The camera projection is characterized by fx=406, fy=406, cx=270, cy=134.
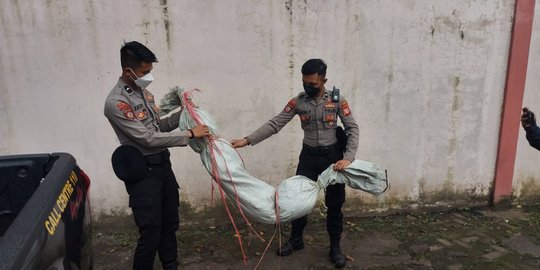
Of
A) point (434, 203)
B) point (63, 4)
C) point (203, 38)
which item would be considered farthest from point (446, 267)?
point (63, 4)

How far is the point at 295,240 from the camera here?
3.78 meters

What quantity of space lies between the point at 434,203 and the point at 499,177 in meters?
0.79

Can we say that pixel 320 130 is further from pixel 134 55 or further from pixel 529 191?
pixel 529 191

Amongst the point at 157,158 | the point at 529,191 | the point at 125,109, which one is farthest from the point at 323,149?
the point at 529,191

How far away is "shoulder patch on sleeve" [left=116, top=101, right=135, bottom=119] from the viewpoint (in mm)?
2604

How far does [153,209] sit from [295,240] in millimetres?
1500

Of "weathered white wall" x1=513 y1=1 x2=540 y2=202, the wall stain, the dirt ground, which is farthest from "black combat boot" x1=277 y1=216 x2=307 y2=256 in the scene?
the wall stain

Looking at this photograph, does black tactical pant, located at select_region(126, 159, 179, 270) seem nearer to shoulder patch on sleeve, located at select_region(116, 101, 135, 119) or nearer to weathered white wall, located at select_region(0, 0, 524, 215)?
shoulder patch on sleeve, located at select_region(116, 101, 135, 119)

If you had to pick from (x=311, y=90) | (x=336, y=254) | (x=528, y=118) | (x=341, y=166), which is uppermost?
(x=311, y=90)

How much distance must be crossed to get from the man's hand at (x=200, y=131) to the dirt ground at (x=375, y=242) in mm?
1431

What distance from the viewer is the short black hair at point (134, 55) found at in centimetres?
263

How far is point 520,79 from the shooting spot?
170 inches

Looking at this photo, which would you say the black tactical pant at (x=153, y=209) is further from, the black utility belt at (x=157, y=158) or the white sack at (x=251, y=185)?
the white sack at (x=251, y=185)

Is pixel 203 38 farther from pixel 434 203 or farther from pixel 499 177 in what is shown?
pixel 499 177
